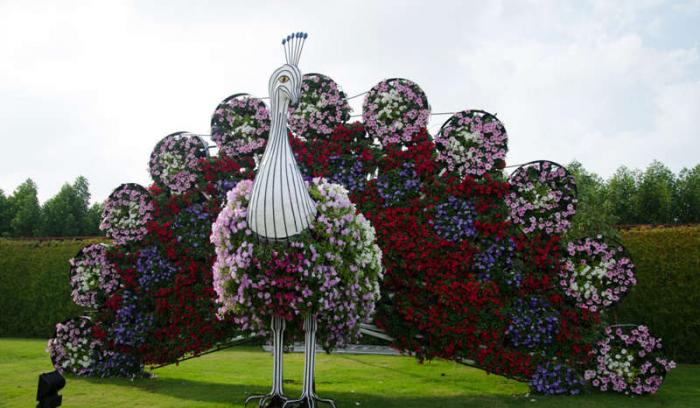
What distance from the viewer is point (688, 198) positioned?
1041 inches

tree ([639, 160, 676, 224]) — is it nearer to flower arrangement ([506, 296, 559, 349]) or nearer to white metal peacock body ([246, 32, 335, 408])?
flower arrangement ([506, 296, 559, 349])

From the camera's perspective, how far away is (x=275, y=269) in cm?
547

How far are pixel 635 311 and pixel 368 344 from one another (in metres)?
5.76

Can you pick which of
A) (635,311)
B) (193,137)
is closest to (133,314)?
(193,137)

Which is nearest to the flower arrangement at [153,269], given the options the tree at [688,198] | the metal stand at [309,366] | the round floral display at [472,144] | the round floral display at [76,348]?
the round floral display at [76,348]

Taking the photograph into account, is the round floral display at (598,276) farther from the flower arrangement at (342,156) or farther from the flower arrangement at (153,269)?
the flower arrangement at (153,269)

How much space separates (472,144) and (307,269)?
3.46 meters

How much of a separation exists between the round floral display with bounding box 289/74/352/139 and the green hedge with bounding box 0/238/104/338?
349 inches

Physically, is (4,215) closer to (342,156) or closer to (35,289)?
(35,289)

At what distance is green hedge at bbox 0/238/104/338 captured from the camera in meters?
14.8

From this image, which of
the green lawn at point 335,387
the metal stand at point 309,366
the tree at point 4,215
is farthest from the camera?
the tree at point 4,215

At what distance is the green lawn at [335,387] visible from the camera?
688 centimetres

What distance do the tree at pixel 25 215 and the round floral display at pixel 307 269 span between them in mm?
26062

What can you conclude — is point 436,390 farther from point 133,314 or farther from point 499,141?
point 133,314
